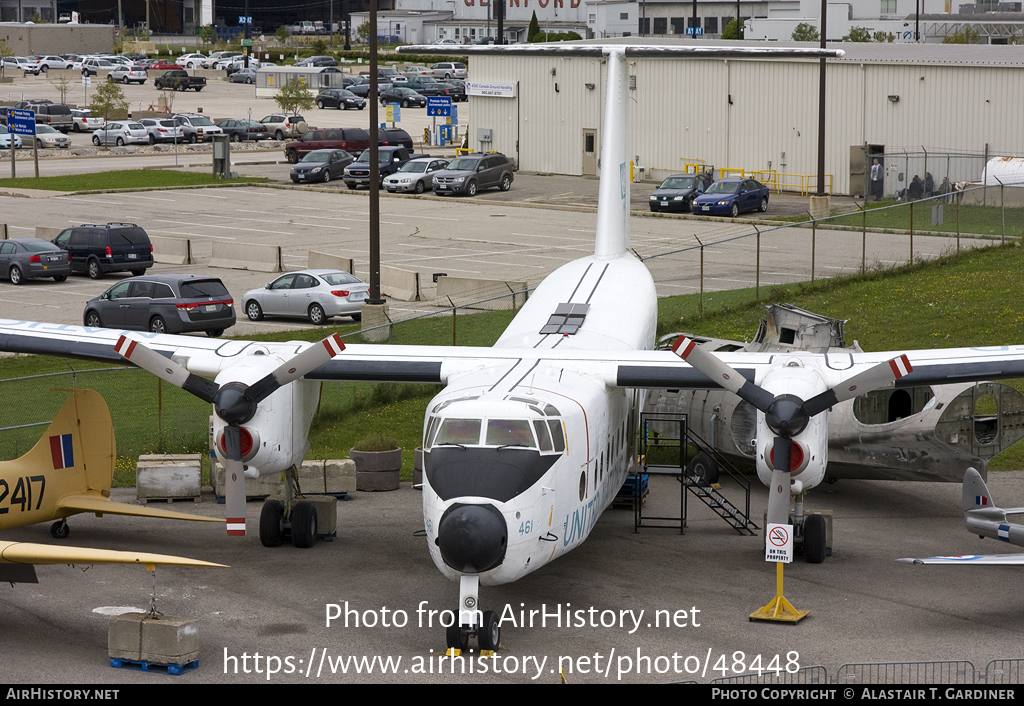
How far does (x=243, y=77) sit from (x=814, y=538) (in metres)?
109

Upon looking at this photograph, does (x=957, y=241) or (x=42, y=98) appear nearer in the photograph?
(x=957, y=241)

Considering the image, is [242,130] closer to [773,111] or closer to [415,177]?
Answer: [415,177]

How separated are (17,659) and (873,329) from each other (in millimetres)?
24439

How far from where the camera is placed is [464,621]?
15500mm

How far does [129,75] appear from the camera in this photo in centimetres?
11456

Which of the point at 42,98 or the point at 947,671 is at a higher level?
the point at 42,98

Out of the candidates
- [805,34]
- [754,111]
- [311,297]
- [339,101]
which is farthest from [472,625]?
[339,101]

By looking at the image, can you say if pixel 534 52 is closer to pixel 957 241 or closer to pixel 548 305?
pixel 548 305

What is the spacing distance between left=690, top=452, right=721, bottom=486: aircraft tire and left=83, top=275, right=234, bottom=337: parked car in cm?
1541

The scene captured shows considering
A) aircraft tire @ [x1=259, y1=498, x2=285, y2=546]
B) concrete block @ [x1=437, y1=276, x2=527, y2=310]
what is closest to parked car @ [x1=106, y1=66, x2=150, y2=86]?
concrete block @ [x1=437, y1=276, x2=527, y2=310]

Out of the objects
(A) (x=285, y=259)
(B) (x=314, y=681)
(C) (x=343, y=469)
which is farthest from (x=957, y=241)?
(B) (x=314, y=681)

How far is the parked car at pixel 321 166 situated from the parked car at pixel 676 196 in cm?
1835

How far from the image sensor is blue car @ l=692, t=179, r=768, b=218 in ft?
176

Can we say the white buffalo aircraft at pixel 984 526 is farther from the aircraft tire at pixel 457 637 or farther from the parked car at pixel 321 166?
the parked car at pixel 321 166
